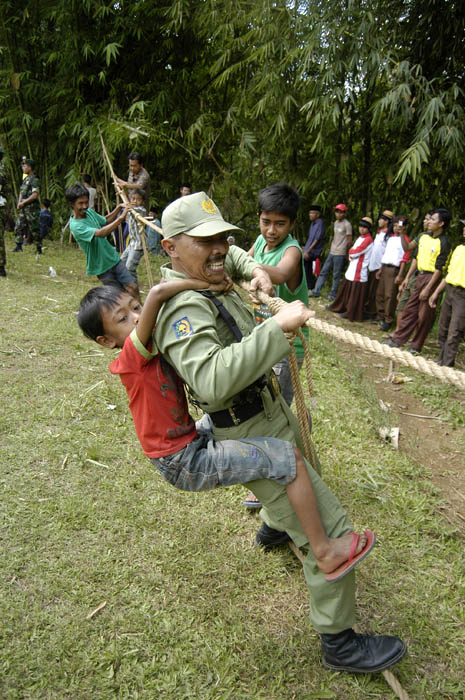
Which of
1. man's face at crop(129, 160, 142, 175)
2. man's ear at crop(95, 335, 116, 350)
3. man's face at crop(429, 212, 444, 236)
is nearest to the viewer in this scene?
man's ear at crop(95, 335, 116, 350)

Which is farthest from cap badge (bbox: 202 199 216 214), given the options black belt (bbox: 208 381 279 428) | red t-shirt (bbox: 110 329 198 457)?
black belt (bbox: 208 381 279 428)

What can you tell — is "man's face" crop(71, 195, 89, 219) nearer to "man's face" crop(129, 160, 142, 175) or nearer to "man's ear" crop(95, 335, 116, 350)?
"man's face" crop(129, 160, 142, 175)

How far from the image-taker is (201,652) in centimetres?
199

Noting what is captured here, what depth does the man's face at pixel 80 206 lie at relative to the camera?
5.32 meters

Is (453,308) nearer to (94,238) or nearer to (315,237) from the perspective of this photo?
(315,237)

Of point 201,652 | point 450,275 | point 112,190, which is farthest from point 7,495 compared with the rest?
point 112,190

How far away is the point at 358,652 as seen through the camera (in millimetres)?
1826

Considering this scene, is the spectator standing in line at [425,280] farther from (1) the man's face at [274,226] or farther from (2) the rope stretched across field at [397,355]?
(1) the man's face at [274,226]

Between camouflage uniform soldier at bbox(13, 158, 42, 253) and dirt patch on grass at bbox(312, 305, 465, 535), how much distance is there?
703 cm

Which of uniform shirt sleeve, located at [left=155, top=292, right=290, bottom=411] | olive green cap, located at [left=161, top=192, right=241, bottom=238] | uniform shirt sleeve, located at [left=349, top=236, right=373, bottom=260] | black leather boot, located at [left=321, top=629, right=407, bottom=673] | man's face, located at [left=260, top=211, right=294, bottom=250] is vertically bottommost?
black leather boot, located at [left=321, top=629, right=407, bottom=673]

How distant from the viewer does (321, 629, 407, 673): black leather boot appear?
182 centimetres

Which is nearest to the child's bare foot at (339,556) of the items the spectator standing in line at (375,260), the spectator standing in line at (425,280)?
the spectator standing in line at (425,280)

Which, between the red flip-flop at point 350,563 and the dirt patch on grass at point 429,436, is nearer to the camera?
the red flip-flop at point 350,563

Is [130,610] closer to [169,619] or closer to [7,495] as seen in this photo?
[169,619]
